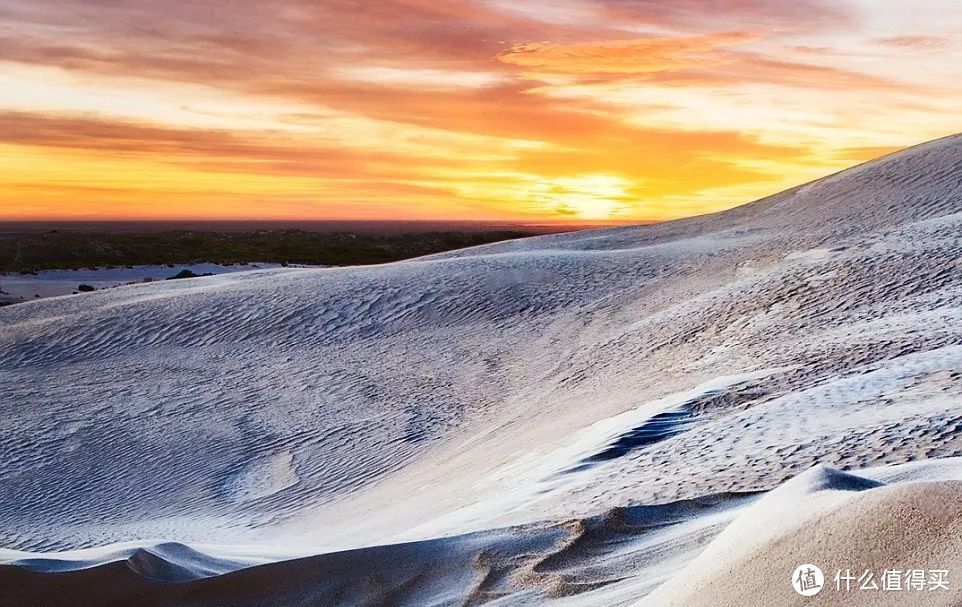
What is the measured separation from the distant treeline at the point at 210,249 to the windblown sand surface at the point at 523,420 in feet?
82.3

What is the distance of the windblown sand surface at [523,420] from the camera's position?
332 centimetres

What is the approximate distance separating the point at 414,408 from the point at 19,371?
18.2 feet

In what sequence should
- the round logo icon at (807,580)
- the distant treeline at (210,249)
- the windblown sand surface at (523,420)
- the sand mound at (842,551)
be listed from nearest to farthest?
the sand mound at (842,551) < the round logo icon at (807,580) < the windblown sand surface at (523,420) < the distant treeline at (210,249)

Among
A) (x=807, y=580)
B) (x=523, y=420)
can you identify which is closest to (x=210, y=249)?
(x=523, y=420)

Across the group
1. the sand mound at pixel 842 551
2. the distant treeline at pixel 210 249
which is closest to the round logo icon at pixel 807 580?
the sand mound at pixel 842 551

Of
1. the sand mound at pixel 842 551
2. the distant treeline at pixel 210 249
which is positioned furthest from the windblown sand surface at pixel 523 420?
the distant treeline at pixel 210 249

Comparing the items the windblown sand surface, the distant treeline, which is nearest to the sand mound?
the windblown sand surface

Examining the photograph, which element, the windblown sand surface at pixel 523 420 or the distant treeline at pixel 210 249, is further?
the distant treeline at pixel 210 249

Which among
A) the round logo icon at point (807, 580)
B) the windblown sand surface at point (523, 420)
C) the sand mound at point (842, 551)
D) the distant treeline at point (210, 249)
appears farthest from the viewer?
the distant treeline at point (210, 249)

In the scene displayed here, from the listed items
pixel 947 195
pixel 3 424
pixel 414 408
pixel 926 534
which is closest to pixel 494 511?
pixel 926 534

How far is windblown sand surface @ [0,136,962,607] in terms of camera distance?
10.9ft

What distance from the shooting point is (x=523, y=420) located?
25.4ft

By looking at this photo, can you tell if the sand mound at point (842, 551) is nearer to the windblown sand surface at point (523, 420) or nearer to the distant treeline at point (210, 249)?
the windblown sand surface at point (523, 420)

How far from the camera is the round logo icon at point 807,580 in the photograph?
2162mm
